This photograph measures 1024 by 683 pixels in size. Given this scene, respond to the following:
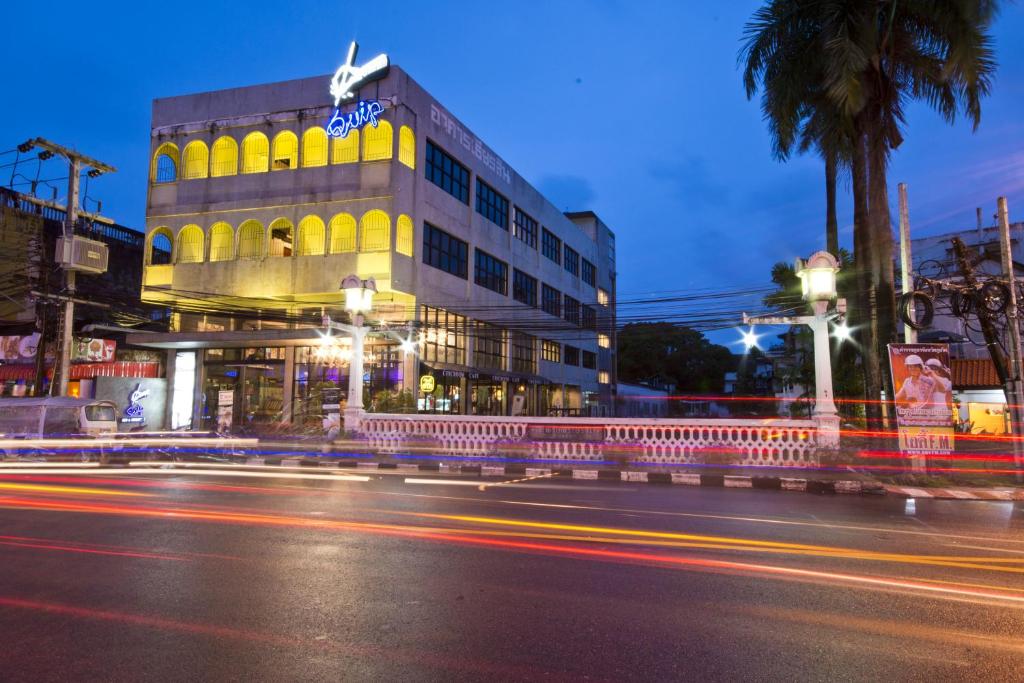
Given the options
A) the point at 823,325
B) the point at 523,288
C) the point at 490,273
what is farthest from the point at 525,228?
the point at 823,325

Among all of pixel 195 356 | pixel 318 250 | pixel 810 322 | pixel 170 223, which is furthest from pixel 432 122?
pixel 810 322

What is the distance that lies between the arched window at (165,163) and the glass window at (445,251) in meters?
13.2

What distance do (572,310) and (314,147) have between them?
82.2 feet

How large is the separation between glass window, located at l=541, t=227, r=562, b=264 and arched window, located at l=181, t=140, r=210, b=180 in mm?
21683

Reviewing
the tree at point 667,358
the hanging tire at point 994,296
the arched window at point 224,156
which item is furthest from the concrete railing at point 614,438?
the tree at point 667,358

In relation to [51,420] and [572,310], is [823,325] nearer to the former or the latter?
[51,420]

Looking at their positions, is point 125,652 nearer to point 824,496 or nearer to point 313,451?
point 824,496

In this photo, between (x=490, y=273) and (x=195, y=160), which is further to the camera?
(x=490, y=273)

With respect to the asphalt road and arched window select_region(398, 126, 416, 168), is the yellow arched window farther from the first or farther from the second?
the asphalt road

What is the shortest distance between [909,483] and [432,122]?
25.1 meters

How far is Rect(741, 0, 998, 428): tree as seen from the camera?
53.0 feet

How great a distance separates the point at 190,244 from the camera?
31.2 m

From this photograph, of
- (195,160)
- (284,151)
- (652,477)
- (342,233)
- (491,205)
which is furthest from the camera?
(491,205)

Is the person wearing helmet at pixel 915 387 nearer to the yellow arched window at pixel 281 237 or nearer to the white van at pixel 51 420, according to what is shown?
the white van at pixel 51 420
